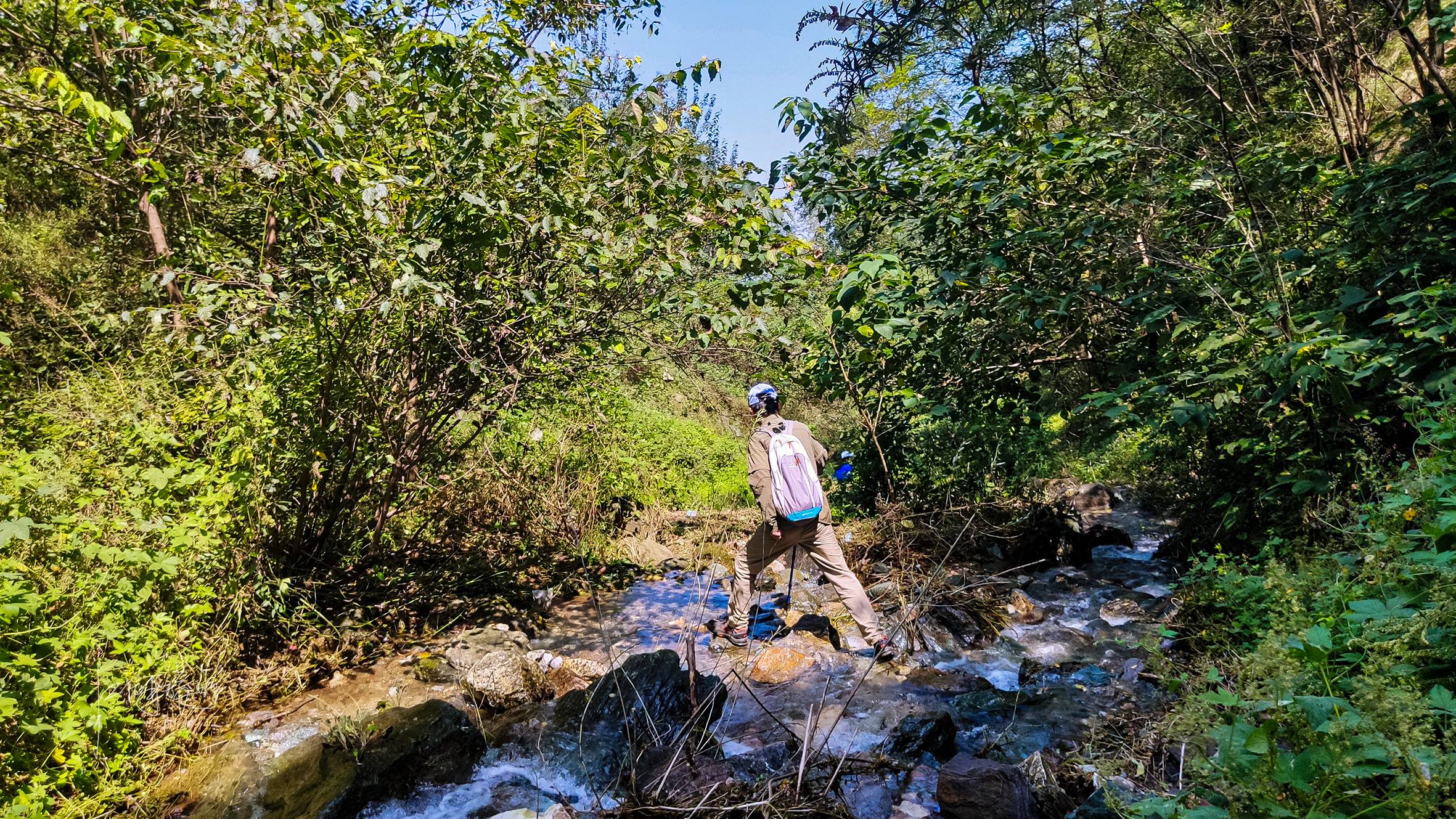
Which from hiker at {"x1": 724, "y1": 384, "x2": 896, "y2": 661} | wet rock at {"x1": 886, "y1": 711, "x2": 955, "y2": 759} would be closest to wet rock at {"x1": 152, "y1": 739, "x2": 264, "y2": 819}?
hiker at {"x1": 724, "y1": 384, "x2": 896, "y2": 661}

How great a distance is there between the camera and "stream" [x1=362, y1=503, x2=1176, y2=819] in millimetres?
3883

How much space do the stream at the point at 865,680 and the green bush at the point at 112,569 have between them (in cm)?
135

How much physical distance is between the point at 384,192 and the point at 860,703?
433 cm

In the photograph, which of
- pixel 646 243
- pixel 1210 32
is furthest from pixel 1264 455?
pixel 646 243

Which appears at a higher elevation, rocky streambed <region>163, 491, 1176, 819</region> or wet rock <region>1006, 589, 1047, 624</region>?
rocky streambed <region>163, 491, 1176, 819</region>

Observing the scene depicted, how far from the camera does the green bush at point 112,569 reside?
3.01m

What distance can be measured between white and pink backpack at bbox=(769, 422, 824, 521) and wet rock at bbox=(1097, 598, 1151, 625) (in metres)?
2.94

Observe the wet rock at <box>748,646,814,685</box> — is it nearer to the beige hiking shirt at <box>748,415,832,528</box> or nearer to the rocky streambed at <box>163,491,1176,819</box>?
the rocky streambed at <box>163,491,1176,819</box>

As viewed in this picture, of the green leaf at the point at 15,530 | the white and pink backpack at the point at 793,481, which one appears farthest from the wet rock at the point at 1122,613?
the green leaf at the point at 15,530

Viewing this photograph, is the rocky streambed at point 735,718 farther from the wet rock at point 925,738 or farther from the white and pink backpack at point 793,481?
the white and pink backpack at point 793,481

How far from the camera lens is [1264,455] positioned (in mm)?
5188

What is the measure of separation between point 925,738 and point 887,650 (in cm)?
108

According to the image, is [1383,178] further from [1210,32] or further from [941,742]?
[941,742]

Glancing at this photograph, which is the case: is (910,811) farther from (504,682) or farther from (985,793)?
(504,682)
